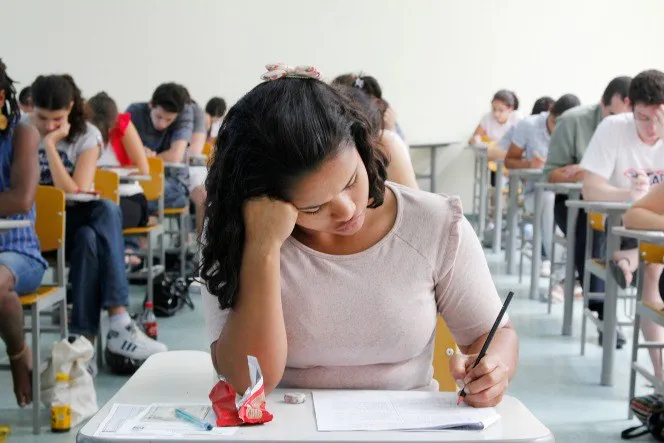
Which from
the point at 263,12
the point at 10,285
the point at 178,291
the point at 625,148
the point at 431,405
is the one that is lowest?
the point at 178,291

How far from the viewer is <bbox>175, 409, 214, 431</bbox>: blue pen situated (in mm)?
977

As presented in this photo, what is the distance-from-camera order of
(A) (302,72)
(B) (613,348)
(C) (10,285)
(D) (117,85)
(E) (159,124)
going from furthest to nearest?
(D) (117,85)
(E) (159,124)
(B) (613,348)
(C) (10,285)
(A) (302,72)

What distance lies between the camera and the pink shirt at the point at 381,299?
1.23 metres

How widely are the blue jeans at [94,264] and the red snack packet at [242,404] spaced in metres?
2.39

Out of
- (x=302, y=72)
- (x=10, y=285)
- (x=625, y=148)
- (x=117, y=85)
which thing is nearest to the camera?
(x=302, y=72)

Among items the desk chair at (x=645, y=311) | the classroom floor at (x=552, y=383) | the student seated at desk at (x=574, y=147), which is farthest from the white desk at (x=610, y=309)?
the student seated at desk at (x=574, y=147)

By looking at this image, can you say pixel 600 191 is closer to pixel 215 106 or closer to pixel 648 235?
pixel 648 235

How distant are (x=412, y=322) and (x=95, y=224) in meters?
2.40

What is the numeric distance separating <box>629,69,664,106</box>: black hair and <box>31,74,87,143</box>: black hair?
7.70 feet

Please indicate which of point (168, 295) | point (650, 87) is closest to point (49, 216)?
point (168, 295)

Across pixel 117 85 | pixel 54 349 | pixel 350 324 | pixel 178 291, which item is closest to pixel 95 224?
pixel 54 349

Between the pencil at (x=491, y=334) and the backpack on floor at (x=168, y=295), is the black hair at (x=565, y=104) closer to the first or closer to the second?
the backpack on floor at (x=168, y=295)

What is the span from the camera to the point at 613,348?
332 centimetres

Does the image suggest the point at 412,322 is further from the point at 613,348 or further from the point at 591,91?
the point at 591,91
